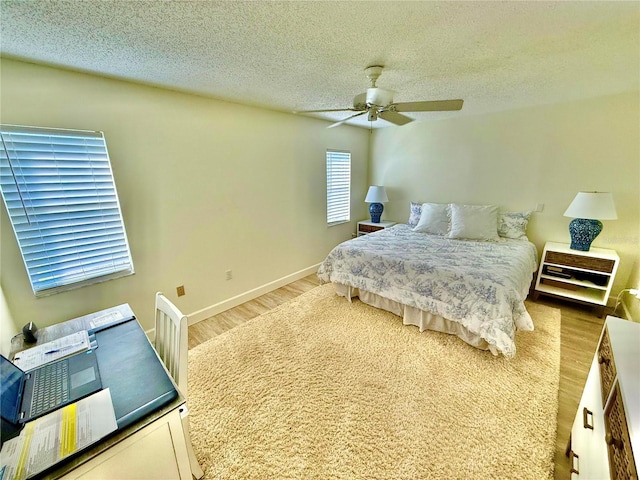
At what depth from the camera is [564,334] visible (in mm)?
2295

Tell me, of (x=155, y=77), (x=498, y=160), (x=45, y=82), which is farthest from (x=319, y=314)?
(x=498, y=160)

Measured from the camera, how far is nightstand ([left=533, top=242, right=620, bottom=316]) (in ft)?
8.05

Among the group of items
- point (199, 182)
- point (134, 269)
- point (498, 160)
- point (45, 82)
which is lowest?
point (134, 269)

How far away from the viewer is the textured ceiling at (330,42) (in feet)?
3.79

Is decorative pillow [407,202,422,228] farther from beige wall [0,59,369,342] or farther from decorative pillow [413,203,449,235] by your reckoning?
beige wall [0,59,369,342]

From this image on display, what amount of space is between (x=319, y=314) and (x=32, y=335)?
204 centimetres

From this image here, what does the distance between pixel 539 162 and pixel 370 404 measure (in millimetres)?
3273

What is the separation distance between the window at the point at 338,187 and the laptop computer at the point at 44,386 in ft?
10.7

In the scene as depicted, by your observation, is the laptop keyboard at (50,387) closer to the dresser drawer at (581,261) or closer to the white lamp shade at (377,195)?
the white lamp shade at (377,195)

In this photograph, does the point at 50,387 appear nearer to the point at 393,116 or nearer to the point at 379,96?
the point at 379,96

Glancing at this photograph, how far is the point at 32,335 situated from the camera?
4.16 ft

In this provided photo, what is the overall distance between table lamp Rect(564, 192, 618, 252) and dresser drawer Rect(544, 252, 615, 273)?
0.53ft

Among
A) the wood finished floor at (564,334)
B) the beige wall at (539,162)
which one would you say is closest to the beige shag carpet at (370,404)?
the wood finished floor at (564,334)

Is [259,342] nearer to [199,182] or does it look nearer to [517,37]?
[199,182]
